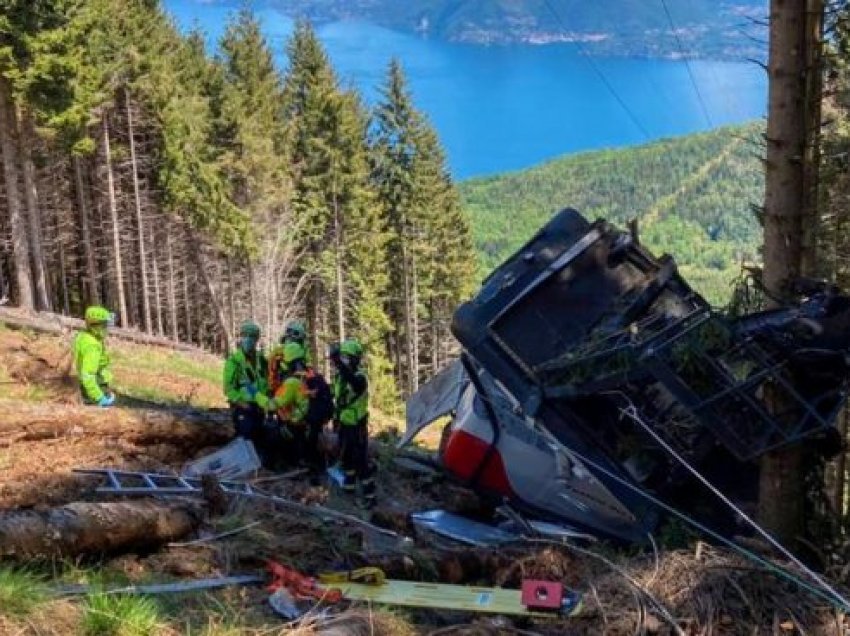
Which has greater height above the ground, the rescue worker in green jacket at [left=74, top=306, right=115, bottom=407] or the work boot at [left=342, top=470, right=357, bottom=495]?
the rescue worker in green jacket at [left=74, top=306, right=115, bottom=407]

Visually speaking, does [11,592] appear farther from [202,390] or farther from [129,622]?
[202,390]

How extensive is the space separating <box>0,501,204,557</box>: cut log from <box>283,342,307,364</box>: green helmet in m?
3.07

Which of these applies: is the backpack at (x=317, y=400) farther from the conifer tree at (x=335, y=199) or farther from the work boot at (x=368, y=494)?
the conifer tree at (x=335, y=199)

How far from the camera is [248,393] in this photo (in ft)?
32.3

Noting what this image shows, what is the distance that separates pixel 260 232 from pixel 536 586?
37580 mm

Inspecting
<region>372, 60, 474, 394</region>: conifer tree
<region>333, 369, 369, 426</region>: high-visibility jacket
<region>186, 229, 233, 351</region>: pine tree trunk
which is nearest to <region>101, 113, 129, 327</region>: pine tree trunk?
<region>186, 229, 233, 351</region>: pine tree trunk

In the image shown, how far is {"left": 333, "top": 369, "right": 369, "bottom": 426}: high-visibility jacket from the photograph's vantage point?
945 centimetres

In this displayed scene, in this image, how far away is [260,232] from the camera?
4162 cm

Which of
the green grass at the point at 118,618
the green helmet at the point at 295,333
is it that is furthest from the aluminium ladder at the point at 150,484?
the green grass at the point at 118,618

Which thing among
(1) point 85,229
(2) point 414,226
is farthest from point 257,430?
(2) point 414,226

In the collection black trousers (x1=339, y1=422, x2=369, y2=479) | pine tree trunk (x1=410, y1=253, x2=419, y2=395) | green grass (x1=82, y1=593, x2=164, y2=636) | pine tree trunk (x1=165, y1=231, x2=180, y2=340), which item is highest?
green grass (x1=82, y1=593, x2=164, y2=636)

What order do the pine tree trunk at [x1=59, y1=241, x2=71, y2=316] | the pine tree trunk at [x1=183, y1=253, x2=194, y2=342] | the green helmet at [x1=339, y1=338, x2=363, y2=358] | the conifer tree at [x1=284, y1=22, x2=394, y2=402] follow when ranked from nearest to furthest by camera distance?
the green helmet at [x1=339, y1=338, x2=363, y2=358] → the pine tree trunk at [x1=59, y1=241, x2=71, y2=316] → the conifer tree at [x1=284, y1=22, x2=394, y2=402] → the pine tree trunk at [x1=183, y1=253, x2=194, y2=342]

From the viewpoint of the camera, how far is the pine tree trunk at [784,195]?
21.1 feet

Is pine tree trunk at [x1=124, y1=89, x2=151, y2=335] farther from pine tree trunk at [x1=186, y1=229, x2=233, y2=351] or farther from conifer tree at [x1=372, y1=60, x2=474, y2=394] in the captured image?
conifer tree at [x1=372, y1=60, x2=474, y2=394]
